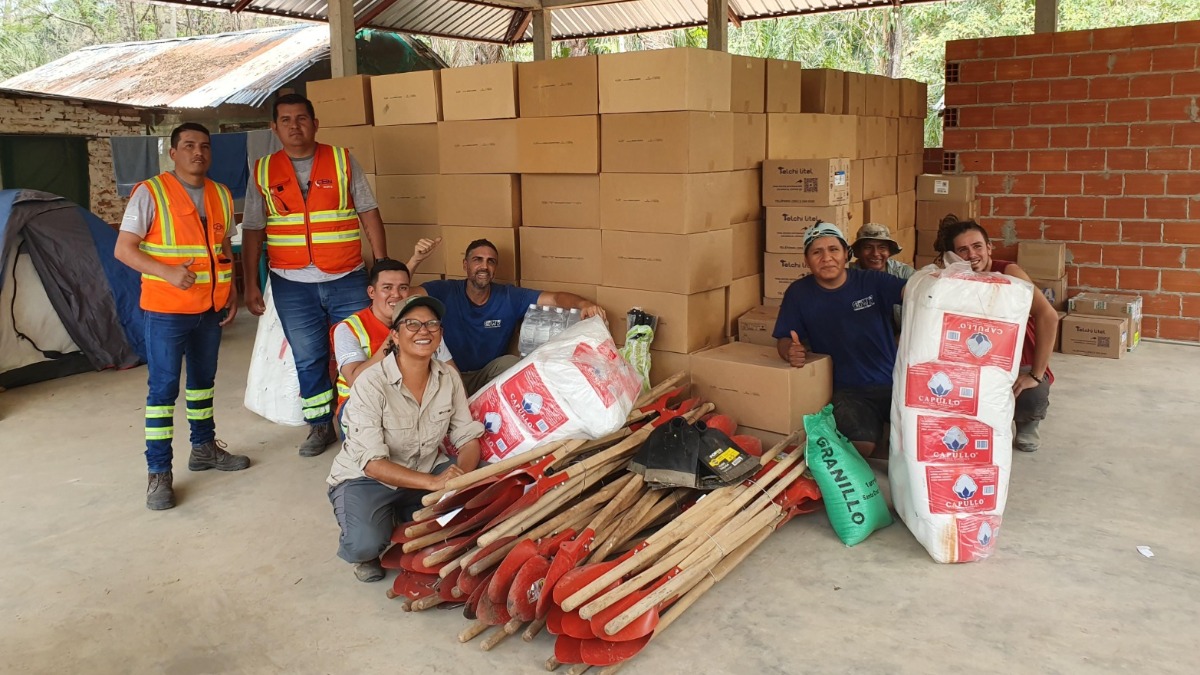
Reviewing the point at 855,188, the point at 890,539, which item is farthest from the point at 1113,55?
the point at 890,539

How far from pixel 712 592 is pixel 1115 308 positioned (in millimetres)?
4652

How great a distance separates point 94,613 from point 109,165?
23.5ft

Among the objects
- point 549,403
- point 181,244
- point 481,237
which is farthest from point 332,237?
point 549,403

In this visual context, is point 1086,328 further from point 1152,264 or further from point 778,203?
point 778,203

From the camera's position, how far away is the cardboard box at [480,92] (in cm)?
456

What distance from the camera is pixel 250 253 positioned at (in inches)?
172

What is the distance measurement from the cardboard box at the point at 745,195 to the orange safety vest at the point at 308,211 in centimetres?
186

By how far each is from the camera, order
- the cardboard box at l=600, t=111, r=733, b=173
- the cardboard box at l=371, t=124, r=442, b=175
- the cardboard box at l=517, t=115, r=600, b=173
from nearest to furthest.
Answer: the cardboard box at l=600, t=111, r=733, b=173 < the cardboard box at l=517, t=115, r=600, b=173 < the cardboard box at l=371, t=124, r=442, b=175

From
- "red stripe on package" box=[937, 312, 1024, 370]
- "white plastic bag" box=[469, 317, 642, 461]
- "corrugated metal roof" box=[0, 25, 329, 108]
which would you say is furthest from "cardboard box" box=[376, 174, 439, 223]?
"corrugated metal roof" box=[0, 25, 329, 108]

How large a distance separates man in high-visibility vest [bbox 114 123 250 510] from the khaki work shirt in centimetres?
116

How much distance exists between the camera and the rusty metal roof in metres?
8.03

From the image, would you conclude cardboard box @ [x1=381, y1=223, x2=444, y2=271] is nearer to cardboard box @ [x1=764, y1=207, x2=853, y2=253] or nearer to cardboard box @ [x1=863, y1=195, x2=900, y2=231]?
cardboard box @ [x1=764, y1=207, x2=853, y2=253]

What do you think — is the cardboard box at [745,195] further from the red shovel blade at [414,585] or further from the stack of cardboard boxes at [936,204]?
the stack of cardboard boxes at [936,204]

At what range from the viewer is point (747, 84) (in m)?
4.48
